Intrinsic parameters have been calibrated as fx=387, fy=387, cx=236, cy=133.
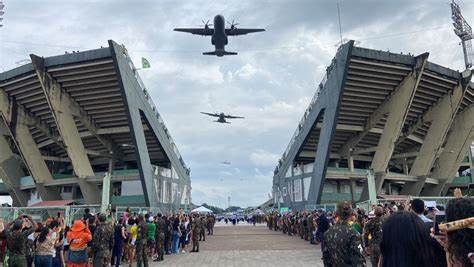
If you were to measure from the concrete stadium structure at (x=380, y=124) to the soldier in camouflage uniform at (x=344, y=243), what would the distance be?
26021mm

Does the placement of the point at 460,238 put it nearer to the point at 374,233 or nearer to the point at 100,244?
the point at 374,233

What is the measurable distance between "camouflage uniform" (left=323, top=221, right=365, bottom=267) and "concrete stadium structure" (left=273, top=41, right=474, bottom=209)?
2607 centimetres

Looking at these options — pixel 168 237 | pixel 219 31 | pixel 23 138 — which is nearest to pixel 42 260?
pixel 168 237

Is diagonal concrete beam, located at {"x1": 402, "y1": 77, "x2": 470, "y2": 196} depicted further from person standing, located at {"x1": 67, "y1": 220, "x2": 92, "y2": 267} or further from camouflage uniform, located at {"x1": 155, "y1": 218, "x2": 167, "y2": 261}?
person standing, located at {"x1": 67, "y1": 220, "x2": 92, "y2": 267}

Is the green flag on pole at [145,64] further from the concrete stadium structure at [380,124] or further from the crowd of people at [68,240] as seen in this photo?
the crowd of people at [68,240]

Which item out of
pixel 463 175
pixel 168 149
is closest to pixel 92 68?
pixel 168 149

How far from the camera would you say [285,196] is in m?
51.0

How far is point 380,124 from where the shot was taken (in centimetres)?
3994

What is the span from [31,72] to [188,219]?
64.6 ft

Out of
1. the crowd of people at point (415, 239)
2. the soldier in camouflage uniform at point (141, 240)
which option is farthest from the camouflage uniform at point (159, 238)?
the crowd of people at point (415, 239)

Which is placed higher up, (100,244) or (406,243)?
(406,243)

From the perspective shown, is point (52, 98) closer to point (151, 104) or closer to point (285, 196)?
point (151, 104)

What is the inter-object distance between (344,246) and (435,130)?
3727cm

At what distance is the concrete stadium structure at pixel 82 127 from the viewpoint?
30922 mm
